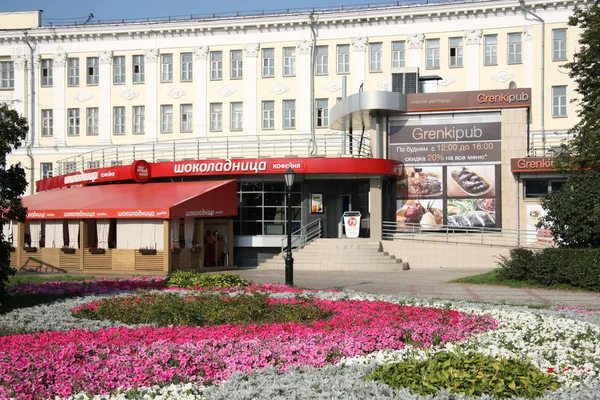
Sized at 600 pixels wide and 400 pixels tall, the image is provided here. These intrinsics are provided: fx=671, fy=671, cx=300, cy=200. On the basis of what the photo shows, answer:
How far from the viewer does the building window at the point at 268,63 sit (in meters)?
48.8

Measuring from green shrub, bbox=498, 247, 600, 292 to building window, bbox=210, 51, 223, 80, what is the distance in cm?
3241

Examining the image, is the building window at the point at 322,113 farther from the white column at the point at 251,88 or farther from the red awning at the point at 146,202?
the red awning at the point at 146,202

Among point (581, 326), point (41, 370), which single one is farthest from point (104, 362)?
point (581, 326)

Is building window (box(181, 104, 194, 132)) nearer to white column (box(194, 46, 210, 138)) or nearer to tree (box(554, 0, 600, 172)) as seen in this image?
white column (box(194, 46, 210, 138))

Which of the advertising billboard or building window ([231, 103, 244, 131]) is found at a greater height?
building window ([231, 103, 244, 131])

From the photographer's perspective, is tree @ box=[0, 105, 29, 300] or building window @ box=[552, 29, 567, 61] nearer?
tree @ box=[0, 105, 29, 300]

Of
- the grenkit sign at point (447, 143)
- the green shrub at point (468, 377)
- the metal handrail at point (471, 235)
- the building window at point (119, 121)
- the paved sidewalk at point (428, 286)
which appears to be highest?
the building window at point (119, 121)

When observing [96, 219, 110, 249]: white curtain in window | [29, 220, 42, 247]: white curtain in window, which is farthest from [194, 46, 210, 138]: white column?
[96, 219, 110, 249]: white curtain in window

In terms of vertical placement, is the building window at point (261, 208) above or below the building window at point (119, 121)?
below

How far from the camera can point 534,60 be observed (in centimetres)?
4422

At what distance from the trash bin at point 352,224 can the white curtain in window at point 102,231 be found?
10778mm

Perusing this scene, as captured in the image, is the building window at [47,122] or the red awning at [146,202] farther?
the building window at [47,122]

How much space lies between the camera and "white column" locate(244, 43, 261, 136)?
160 ft

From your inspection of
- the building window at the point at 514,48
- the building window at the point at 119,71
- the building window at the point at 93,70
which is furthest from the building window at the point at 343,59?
the building window at the point at 93,70
